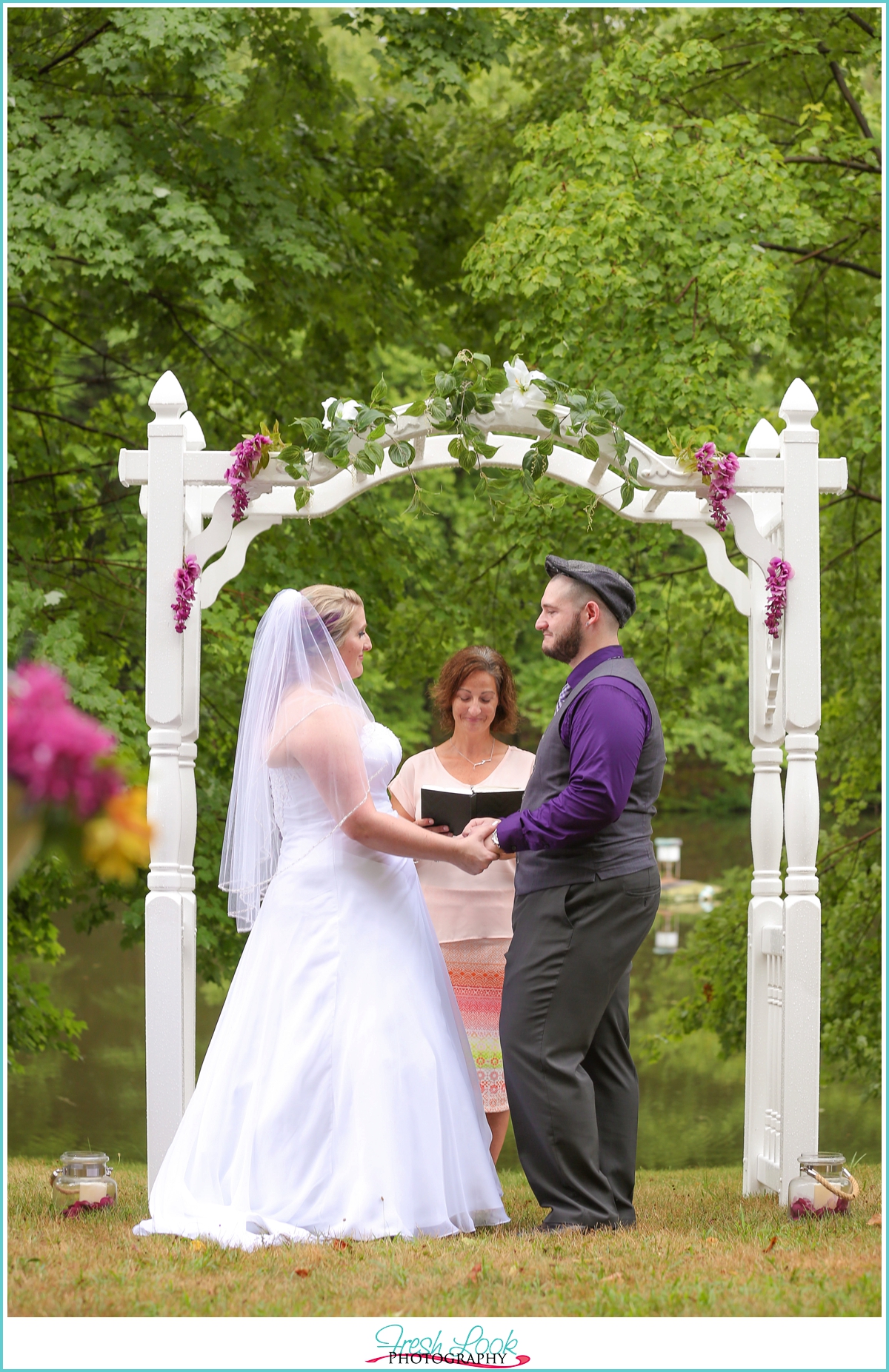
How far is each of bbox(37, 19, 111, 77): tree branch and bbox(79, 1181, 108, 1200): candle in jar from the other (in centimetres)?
653

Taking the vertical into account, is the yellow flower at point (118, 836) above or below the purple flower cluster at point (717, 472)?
below

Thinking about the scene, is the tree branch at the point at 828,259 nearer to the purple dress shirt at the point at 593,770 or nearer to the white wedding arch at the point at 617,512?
the white wedding arch at the point at 617,512

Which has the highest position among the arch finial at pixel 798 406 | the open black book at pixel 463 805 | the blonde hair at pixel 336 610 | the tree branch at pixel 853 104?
the tree branch at pixel 853 104

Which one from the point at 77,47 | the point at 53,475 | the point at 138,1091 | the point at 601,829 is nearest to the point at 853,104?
the point at 77,47

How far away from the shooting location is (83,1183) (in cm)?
489

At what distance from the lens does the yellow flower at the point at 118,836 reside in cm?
183

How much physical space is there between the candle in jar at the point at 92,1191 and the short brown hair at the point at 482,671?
2113 millimetres

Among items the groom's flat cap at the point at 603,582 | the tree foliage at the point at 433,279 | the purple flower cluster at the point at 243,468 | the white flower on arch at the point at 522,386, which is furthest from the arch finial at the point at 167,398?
the tree foliage at the point at 433,279

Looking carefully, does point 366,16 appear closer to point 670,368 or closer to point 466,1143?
point 670,368

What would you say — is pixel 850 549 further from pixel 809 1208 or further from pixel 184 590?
pixel 184 590

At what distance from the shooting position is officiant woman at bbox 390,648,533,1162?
5.16 m

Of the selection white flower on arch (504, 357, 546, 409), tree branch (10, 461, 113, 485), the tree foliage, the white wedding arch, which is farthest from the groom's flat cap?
tree branch (10, 461, 113, 485)

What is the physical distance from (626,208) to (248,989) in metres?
5.23

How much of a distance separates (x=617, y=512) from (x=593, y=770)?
1175 millimetres
